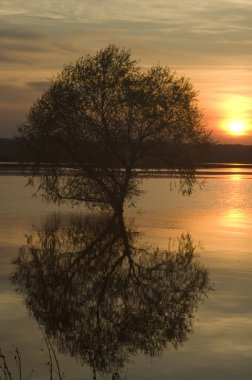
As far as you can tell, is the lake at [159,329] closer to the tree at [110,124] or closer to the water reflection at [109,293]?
the water reflection at [109,293]

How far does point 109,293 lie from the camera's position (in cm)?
2289

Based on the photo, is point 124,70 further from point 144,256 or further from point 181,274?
point 181,274

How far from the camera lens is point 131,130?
171 feet

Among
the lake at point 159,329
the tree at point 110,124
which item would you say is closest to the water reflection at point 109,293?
the lake at point 159,329

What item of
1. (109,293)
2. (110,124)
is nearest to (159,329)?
(109,293)

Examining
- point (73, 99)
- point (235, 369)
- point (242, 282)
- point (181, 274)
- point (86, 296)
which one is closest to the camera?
point (235, 369)

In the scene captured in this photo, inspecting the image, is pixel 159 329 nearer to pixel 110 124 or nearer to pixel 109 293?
pixel 109 293

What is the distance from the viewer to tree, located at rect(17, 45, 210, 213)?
169 feet

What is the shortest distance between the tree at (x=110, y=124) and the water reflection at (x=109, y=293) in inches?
573

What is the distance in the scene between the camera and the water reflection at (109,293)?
1748 centimetres

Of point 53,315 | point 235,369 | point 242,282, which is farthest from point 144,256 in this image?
point 235,369

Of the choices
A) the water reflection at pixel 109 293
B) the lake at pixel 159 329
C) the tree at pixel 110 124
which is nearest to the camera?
the lake at pixel 159 329

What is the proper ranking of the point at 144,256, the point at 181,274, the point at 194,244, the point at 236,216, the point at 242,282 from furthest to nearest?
the point at 236,216 → the point at 194,244 → the point at 144,256 → the point at 181,274 → the point at 242,282

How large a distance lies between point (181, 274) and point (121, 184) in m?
26.0
